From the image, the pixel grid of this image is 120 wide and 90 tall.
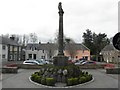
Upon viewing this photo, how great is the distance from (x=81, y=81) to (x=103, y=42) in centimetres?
7989

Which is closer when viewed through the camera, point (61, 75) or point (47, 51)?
point (61, 75)

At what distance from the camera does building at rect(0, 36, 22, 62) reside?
56.9 m

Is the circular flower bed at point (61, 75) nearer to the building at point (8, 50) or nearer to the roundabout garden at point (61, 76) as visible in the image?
the roundabout garden at point (61, 76)

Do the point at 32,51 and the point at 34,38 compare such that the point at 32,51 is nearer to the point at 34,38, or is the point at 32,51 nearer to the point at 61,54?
the point at 34,38

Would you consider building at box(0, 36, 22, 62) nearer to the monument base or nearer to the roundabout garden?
the monument base

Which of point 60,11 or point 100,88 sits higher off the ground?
point 60,11

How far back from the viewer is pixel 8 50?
6056 centimetres

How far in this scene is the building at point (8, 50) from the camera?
5689 centimetres

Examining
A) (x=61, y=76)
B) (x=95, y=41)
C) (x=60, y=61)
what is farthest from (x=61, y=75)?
(x=95, y=41)

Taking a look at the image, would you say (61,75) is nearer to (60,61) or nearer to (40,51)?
(60,61)

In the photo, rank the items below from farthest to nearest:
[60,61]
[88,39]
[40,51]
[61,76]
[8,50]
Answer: [88,39] < [40,51] < [8,50] < [60,61] < [61,76]

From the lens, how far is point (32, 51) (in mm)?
78375

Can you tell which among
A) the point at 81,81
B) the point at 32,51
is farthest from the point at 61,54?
the point at 32,51

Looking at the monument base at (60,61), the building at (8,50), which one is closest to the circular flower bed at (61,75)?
the monument base at (60,61)
